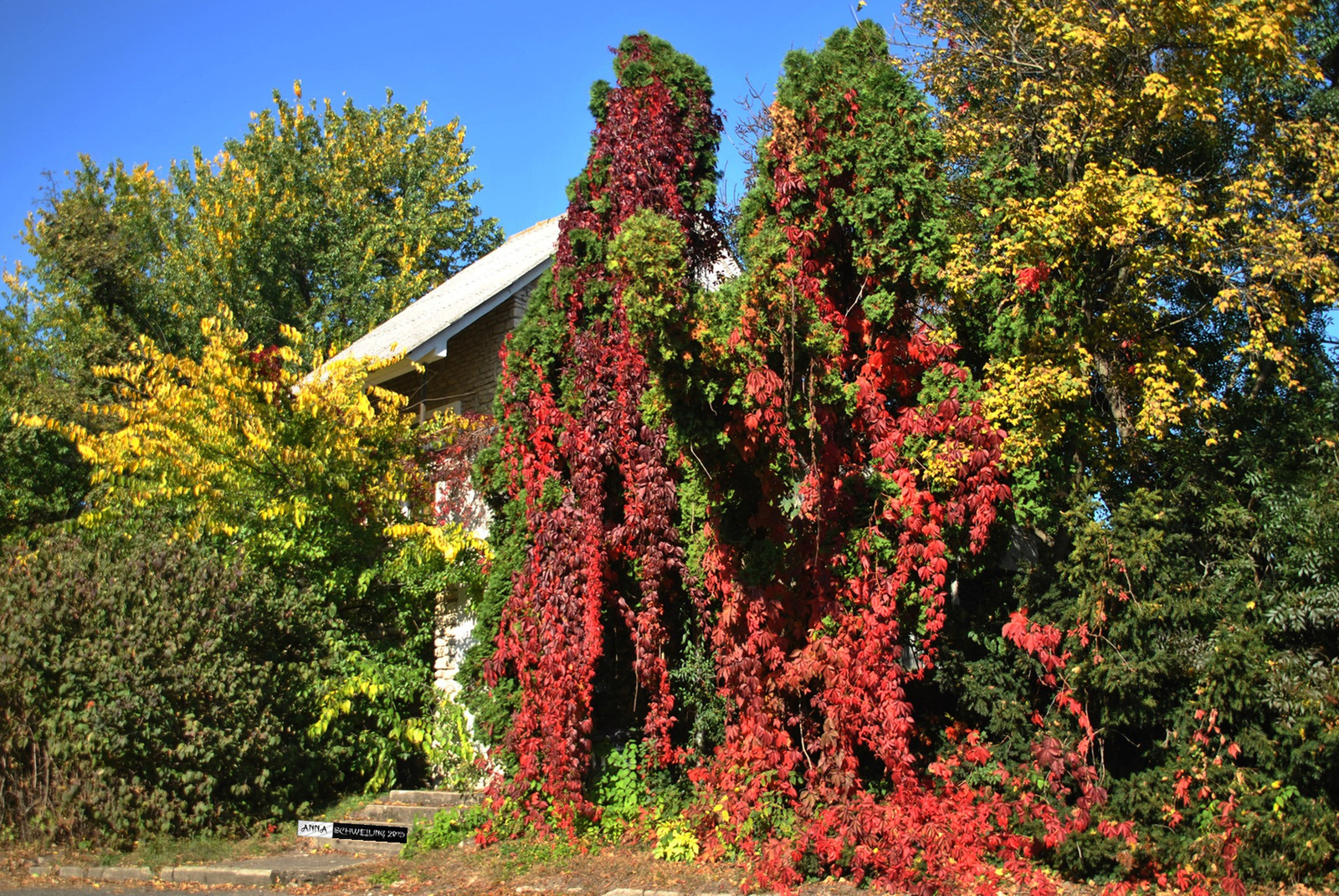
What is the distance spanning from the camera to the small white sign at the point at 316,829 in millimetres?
9086

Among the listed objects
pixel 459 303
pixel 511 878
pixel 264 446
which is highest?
pixel 459 303

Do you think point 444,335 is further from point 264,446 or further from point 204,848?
point 204,848

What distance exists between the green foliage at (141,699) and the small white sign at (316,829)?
0.82 meters

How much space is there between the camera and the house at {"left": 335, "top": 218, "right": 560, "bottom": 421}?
1239cm

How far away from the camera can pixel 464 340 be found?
1391cm

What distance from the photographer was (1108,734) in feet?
22.5

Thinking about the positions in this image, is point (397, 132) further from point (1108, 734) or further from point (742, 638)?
point (1108, 734)

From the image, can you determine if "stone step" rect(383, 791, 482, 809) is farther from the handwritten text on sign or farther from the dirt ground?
the dirt ground

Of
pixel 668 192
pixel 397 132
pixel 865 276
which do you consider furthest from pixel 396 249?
pixel 865 276

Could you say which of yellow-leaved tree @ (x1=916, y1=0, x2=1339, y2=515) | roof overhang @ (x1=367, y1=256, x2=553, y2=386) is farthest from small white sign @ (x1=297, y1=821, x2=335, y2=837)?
yellow-leaved tree @ (x1=916, y1=0, x2=1339, y2=515)

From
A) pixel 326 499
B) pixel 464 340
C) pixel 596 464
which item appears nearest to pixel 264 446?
pixel 326 499

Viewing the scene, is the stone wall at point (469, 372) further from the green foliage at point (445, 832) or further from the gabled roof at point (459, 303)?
the green foliage at point (445, 832)

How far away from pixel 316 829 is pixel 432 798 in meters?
1.30

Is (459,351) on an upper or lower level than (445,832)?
upper
